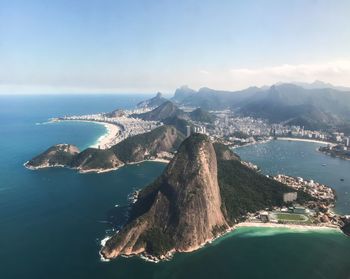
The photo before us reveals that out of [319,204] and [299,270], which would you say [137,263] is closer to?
[299,270]

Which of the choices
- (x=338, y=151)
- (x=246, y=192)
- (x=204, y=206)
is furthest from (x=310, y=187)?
(x=338, y=151)

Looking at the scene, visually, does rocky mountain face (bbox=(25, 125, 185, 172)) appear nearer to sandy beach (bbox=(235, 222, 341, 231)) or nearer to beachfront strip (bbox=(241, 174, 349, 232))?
sandy beach (bbox=(235, 222, 341, 231))

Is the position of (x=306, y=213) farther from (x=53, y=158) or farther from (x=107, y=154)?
(x=53, y=158)

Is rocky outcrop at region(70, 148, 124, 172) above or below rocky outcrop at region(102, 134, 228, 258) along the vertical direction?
below

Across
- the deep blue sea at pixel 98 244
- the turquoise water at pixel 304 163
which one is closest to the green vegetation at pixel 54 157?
the deep blue sea at pixel 98 244

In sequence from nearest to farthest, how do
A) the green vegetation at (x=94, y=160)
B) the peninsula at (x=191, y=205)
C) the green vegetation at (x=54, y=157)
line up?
the peninsula at (x=191, y=205) < the green vegetation at (x=94, y=160) < the green vegetation at (x=54, y=157)

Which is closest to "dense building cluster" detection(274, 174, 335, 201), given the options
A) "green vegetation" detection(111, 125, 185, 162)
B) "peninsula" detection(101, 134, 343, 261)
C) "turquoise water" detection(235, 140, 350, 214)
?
"peninsula" detection(101, 134, 343, 261)

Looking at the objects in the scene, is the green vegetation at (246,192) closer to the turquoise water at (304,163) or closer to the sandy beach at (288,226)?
the sandy beach at (288,226)
